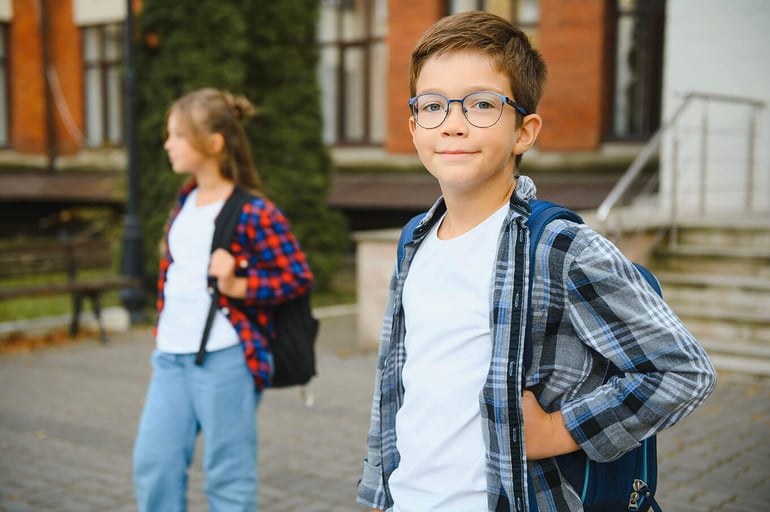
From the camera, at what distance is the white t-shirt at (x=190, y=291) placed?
341cm

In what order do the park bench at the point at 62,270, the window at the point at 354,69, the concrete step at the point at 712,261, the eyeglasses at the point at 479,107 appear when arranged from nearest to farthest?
the eyeglasses at the point at 479,107 < the concrete step at the point at 712,261 < the park bench at the point at 62,270 < the window at the point at 354,69

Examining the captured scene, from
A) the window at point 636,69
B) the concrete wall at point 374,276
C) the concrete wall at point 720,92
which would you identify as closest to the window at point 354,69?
the window at point 636,69

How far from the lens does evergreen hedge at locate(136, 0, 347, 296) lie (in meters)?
11.8

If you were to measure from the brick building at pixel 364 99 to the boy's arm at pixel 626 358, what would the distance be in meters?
12.1

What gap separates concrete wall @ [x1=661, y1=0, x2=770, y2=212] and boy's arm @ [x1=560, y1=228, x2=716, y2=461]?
9.41 meters

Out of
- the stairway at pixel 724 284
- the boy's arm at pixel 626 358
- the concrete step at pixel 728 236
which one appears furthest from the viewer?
the concrete step at pixel 728 236

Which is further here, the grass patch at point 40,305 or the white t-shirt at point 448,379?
the grass patch at point 40,305

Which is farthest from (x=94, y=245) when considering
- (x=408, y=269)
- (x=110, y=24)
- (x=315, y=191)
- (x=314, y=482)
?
(x=110, y=24)

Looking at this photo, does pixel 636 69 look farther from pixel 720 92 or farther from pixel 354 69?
pixel 354 69

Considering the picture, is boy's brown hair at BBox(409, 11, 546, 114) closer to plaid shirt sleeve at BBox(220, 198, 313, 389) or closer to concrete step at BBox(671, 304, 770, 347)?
plaid shirt sleeve at BBox(220, 198, 313, 389)

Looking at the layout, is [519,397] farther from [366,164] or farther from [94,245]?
[366,164]

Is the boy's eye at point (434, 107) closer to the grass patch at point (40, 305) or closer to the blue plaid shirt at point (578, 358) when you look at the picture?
the blue plaid shirt at point (578, 358)

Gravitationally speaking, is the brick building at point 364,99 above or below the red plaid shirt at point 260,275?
above

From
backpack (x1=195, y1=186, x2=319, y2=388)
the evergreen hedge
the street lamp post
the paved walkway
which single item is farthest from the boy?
the evergreen hedge
